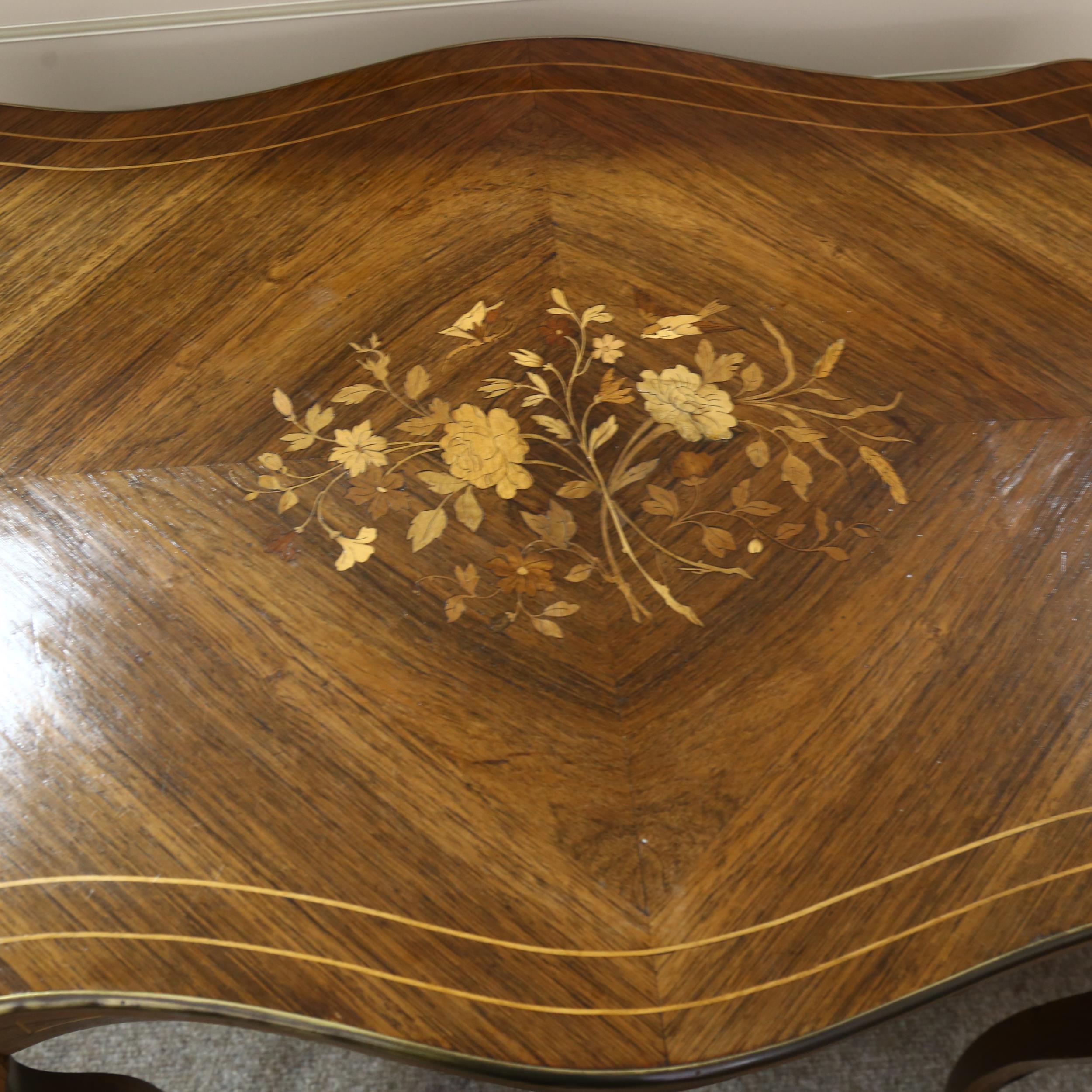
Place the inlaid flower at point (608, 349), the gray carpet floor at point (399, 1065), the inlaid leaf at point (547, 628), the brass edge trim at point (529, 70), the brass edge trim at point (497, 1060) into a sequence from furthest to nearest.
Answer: the gray carpet floor at point (399, 1065) < the brass edge trim at point (529, 70) < the inlaid flower at point (608, 349) < the inlaid leaf at point (547, 628) < the brass edge trim at point (497, 1060)

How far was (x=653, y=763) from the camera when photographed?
56cm

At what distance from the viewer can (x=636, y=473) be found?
655 mm

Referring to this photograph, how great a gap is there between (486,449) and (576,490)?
0.07 m

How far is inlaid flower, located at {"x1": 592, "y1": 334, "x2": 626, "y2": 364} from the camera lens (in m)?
0.70

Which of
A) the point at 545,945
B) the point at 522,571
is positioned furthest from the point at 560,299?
the point at 545,945

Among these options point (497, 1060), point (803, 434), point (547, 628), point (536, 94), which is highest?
point (536, 94)

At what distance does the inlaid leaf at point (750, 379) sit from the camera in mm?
691

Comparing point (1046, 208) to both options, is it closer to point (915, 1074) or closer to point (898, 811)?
point (898, 811)

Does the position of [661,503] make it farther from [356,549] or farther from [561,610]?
[356,549]

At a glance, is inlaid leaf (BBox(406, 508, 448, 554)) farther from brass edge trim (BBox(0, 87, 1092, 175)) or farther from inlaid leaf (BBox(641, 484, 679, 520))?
brass edge trim (BBox(0, 87, 1092, 175))

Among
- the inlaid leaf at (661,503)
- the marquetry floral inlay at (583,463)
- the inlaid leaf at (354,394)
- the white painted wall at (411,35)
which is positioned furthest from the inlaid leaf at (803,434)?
the white painted wall at (411,35)

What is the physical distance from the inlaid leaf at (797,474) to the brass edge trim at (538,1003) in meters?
0.28

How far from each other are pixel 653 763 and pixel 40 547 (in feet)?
1.43

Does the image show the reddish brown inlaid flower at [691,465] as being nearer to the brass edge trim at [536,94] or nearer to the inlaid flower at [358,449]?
the inlaid flower at [358,449]
